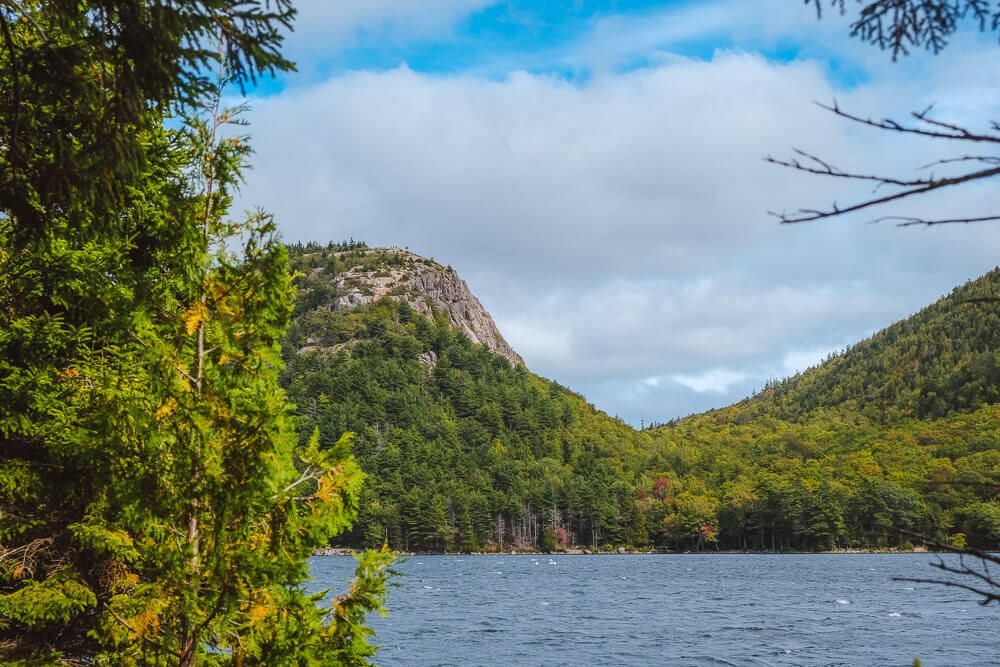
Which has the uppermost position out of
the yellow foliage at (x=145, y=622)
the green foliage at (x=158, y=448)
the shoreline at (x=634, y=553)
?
the green foliage at (x=158, y=448)

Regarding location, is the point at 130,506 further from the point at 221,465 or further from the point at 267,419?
the point at 267,419

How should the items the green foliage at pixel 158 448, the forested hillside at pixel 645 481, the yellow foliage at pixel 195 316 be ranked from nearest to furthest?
the green foliage at pixel 158 448 → the yellow foliage at pixel 195 316 → the forested hillside at pixel 645 481

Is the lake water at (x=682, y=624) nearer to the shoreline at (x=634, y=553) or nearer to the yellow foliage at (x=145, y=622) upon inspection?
the yellow foliage at (x=145, y=622)

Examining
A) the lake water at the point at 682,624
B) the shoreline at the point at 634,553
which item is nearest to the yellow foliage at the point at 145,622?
the lake water at the point at 682,624

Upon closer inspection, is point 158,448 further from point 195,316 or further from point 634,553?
point 634,553

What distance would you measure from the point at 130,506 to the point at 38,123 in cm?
452

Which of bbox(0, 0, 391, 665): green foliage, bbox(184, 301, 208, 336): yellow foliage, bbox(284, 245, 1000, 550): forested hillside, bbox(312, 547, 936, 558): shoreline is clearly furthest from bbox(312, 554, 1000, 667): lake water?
bbox(312, 547, 936, 558): shoreline

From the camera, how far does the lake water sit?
3102 centimetres

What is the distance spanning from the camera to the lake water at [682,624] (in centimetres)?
3102

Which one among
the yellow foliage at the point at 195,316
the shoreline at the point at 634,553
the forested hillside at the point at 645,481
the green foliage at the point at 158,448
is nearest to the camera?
the green foliage at the point at 158,448

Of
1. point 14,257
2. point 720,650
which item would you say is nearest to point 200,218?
point 14,257

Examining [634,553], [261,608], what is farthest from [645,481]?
[261,608]

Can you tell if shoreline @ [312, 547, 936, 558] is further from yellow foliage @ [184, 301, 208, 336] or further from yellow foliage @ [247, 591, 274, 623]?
yellow foliage @ [184, 301, 208, 336]

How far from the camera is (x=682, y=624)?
134 ft
